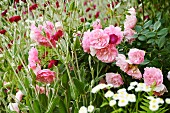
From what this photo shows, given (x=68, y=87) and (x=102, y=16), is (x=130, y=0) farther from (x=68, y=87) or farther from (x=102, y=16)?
(x=68, y=87)

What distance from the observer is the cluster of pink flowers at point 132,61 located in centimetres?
168

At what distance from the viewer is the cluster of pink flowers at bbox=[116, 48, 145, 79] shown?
168cm

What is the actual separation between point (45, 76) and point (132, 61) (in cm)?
39

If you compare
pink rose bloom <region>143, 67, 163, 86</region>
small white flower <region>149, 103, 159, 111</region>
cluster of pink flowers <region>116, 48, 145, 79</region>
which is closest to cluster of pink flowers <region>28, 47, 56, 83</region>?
cluster of pink flowers <region>116, 48, 145, 79</region>

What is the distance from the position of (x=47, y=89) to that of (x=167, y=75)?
578 mm

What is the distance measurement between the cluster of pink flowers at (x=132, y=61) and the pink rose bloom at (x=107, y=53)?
3 cm

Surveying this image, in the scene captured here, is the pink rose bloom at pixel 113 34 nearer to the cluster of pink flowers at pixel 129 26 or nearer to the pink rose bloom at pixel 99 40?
the pink rose bloom at pixel 99 40

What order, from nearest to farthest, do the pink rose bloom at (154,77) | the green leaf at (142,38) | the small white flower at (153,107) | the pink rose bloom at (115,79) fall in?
the small white flower at (153,107)
the pink rose bloom at (154,77)
the pink rose bloom at (115,79)
the green leaf at (142,38)

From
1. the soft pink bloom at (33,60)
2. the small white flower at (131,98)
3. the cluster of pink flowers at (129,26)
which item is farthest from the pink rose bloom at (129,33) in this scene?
the small white flower at (131,98)

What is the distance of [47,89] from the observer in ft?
6.15

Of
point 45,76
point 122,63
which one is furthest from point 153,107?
point 45,76

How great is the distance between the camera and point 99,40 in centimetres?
169

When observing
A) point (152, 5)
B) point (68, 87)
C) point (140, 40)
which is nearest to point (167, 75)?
point (140, 40)

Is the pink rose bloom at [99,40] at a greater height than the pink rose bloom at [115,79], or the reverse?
the pink rose bloom at [99,40]
